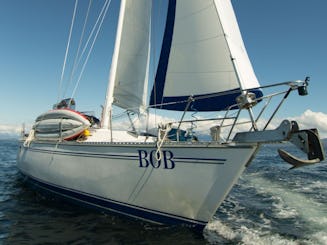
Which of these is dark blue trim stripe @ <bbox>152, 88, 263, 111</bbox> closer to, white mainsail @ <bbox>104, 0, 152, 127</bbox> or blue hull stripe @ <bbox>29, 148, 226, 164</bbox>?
blue hull stripe @ <bbox>29, 148, 226, 164</bbox>

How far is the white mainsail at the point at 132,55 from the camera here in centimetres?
1065

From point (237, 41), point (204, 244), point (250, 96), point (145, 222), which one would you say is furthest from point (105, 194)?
point (237, 41)

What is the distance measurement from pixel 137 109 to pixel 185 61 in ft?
12.2

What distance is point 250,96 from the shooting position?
5727mm

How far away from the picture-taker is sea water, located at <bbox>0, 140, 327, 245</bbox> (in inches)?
251

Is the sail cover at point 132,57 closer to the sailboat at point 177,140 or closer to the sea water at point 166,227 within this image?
the sailboat at point 177,140

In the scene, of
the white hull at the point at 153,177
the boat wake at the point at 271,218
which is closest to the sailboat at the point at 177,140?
the white hull at the point at 153,177

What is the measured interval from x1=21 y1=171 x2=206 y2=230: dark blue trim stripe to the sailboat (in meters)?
0.03

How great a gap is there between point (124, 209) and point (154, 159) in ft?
5.95

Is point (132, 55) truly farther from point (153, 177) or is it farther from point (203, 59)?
point (153, 177)

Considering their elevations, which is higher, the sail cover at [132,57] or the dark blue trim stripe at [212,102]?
the sail cover at [132,57]

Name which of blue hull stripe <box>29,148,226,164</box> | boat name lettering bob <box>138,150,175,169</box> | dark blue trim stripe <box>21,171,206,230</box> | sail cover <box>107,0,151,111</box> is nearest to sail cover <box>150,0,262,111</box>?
boat name lettering bob <box>138,150,175,169</box>

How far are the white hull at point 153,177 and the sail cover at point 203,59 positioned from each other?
146 cm

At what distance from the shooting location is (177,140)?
6.48 m
